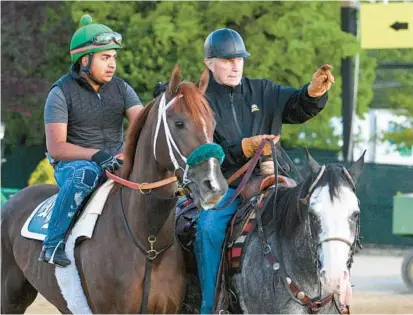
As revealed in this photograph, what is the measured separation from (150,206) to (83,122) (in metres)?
0.99

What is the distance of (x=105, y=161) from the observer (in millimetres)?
7816

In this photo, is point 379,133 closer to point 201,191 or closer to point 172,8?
point 172,8

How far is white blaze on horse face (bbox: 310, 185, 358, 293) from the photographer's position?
618cm

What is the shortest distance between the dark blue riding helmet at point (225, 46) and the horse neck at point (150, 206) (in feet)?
2.35

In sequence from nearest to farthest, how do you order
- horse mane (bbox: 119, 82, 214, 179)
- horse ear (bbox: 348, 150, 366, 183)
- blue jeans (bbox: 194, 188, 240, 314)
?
horse ear (bbox: 348, 150, 366, 183) < horse mane (bbox: 119, 82, 214, 179) < blue jeans (bbox: 194, 188, 240, 314)

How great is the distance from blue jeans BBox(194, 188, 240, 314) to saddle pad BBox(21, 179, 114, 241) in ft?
2.48

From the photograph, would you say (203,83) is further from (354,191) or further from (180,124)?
(354,191)

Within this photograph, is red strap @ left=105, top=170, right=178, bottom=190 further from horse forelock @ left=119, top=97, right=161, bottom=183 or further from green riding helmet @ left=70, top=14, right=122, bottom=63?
green riding helmet @ left=70, top=14, right=122, bottom=63

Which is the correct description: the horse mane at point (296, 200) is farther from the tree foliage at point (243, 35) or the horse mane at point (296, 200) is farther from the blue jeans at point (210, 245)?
the tree foliage at point (243, 35)

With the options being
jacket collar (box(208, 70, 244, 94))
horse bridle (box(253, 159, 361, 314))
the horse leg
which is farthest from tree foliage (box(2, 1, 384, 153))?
horse bridle (box(253, 159, 361, 314))

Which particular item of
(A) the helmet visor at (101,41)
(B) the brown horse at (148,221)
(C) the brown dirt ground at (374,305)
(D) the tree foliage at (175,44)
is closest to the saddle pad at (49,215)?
(B) the brown horse at (148,221)

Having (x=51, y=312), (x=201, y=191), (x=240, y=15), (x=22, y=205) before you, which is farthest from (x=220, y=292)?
(x=240, y=15)

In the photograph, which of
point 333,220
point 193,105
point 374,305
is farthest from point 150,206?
point 374,305

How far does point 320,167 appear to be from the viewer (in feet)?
21.4
